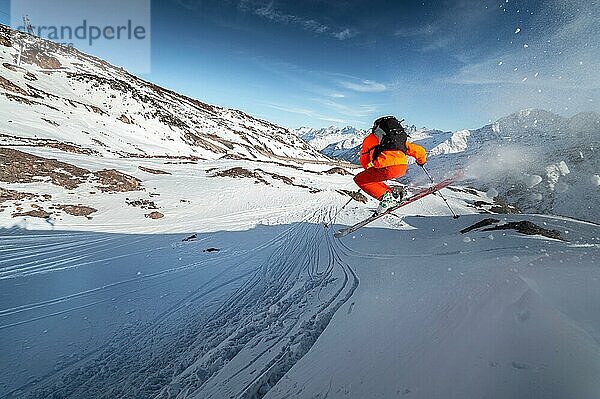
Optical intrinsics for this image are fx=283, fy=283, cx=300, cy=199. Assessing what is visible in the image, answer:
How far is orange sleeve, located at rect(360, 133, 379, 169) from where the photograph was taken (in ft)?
20.2

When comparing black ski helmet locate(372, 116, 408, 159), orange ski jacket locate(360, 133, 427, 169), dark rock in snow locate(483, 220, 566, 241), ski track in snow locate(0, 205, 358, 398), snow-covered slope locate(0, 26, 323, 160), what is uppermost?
snow-covered slope locate(0, 26, 323, 160)

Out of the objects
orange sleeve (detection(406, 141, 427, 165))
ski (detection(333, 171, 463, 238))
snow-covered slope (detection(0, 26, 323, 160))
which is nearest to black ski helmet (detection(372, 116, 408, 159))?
orange sleeve (detection(406, 141, 427, 165))

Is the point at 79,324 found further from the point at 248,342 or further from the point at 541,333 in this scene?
the point at 541,333

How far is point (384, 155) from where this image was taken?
593 centimetres

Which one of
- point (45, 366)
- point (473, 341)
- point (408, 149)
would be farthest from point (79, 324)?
point (408, 149)

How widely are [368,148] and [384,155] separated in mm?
483

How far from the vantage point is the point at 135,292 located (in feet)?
21.5

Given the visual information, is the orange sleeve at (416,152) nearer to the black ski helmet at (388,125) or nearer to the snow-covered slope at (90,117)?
the black ski helmet at (388,125)

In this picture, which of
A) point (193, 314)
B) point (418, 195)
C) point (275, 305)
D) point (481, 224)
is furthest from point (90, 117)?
point (481, 224)

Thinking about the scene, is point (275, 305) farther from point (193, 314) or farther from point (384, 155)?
point (384, 155)

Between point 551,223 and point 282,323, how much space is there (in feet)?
44.1

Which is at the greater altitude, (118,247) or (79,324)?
(118,247)

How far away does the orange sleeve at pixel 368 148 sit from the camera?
6156mm

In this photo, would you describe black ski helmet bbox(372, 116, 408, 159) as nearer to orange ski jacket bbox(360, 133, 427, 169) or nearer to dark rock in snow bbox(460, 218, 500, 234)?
orange ski jacket bbox(360, 133, 427, 169)
